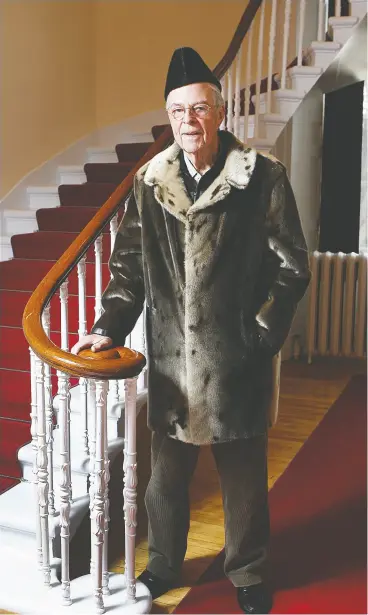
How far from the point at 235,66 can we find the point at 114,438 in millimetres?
2537

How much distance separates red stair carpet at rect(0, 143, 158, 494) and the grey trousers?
2.68ft

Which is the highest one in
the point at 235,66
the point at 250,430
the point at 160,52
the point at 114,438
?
the point at 160,52

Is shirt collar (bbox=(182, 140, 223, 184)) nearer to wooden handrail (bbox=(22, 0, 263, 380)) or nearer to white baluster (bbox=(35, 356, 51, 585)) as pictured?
wooden handrail (bbox=(22, 0, 263, 380))

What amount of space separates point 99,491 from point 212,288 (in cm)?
69

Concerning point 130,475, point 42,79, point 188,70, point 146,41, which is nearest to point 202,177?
point 188,70

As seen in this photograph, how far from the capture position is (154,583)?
2523 millimetres

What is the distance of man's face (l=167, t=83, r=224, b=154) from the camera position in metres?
2.10

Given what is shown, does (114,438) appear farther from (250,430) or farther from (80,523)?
(250,430)

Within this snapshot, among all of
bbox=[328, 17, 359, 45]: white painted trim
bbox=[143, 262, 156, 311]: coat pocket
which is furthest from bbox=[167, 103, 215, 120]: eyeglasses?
bbox=[328, 17, 359, 45]: white painted trim

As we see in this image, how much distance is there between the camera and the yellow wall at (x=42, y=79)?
17.6 feet

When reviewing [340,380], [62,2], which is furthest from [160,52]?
[340,380]

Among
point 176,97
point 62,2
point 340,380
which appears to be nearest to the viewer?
point 176,97

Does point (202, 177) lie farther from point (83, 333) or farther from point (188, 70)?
point (83, 333)

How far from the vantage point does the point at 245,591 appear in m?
2.43
